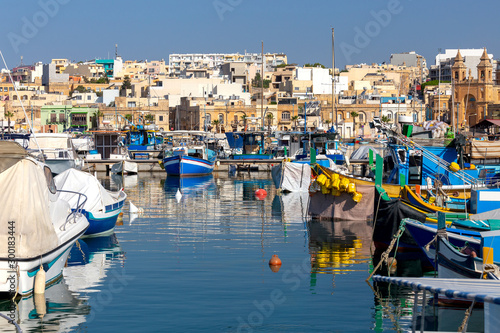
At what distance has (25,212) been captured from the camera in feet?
51.5

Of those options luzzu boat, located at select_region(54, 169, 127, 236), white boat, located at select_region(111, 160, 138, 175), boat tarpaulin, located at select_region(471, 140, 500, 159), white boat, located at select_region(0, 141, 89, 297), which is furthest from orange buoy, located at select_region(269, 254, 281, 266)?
white boat, located at select_region(111, 160, 138, 175)

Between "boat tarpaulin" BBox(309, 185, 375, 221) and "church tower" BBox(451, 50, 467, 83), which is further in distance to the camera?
"church tower" BBox(451, 50, 467, 83)

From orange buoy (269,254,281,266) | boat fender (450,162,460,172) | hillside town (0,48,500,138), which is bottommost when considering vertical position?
orange buoy (269,254,281,266)

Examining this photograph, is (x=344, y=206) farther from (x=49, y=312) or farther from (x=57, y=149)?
(x=57, y=149)

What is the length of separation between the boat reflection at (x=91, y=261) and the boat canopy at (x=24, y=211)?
1643 mm

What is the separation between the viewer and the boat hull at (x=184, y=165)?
51469 millimetres

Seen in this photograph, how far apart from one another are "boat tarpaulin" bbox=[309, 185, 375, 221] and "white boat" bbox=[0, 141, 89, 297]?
12.2 metres

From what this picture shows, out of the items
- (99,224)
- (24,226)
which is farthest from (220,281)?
(99,224)

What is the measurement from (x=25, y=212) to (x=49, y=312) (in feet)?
6.77

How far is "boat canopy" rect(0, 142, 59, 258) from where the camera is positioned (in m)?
15.4

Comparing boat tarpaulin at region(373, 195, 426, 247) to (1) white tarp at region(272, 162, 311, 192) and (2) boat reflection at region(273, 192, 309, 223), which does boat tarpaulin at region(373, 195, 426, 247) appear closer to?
(2) boat reflection at region(273, 192, 309, 223)

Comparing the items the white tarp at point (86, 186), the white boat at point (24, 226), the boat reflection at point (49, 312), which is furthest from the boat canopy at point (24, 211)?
the white tarp at point (86, 186)

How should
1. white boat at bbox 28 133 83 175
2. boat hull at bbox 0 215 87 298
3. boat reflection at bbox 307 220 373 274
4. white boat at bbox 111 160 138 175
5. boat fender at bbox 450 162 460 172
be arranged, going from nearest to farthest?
boat hull at bbox 0 215 87 298
boat reflection at bbox 307 220 373 274
boat fender at bbox 450 162 460 172
white boat at bbox 28 133 83 175
white boat at bbox 111 160 138 175

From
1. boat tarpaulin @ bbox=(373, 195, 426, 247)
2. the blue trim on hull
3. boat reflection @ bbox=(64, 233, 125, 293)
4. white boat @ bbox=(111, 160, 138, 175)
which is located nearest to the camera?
boat reflection @ bbox=(64, 233, 125, 293)
